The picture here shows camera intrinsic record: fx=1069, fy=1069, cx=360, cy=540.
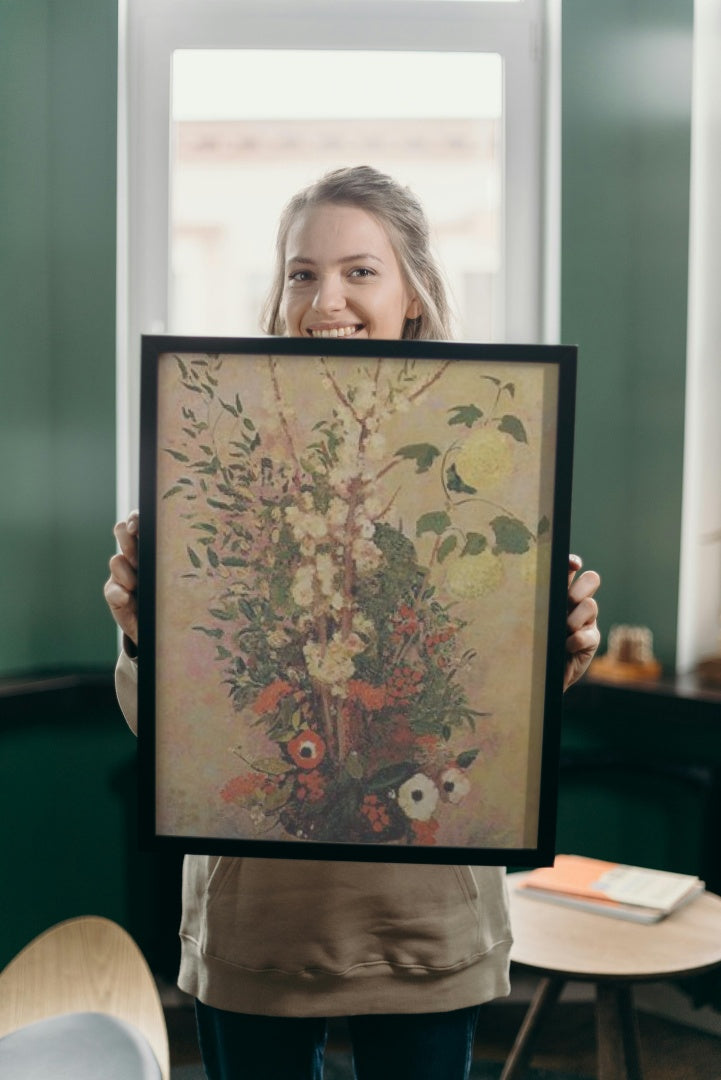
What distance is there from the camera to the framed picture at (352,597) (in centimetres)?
97

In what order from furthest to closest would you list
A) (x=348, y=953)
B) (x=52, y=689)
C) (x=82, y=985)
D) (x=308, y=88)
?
(x=308, y=88) < (x=52, y=689) < (x=348, y=953) < (x=82, y=985)

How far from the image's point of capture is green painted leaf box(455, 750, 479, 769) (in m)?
0.99

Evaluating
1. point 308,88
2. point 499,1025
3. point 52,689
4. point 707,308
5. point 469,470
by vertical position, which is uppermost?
point 308,88

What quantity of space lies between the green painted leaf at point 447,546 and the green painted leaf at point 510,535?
1.5 inches

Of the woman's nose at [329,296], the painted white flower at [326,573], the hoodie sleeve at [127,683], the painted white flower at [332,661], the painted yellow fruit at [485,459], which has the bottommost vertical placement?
the hoodie sleeve at [127,683]

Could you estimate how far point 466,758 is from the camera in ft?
3.26

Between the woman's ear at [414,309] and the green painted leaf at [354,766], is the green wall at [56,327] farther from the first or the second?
the green painted leaf at [354,766]

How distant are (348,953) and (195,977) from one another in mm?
181

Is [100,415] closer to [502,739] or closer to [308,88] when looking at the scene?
[308,88]

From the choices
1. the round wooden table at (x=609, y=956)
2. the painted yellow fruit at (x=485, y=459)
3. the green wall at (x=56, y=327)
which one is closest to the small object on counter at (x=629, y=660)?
the round wooden table at (x=609, y=956)

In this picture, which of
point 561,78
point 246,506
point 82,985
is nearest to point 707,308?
point 561,78

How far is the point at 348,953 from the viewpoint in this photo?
107 cm

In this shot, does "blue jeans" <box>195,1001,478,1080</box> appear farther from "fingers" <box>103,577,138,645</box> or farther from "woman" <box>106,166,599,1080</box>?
"fingers" <box>103,577,138,645</box>

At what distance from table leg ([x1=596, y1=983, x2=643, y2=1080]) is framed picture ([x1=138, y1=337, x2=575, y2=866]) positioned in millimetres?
927
